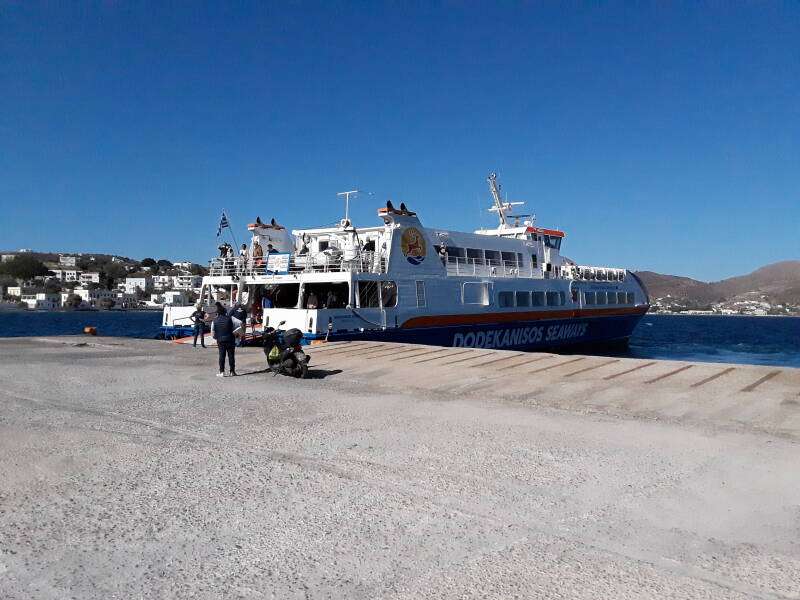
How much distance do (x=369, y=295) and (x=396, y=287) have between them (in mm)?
960

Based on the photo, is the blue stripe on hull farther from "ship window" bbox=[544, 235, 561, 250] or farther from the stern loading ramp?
the stern loading ramp

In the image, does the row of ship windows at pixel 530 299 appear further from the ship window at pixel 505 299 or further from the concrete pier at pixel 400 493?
the concrete pier at pixel 400 493

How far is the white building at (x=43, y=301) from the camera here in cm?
14100

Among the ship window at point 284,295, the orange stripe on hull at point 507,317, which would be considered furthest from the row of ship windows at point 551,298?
the ship window at point 284,295

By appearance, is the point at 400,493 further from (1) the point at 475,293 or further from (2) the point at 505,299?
(2) the point at 505,299

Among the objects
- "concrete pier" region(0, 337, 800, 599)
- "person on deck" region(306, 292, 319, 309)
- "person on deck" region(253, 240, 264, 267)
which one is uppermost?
"person on deck" region(253, 240, 264, 267)

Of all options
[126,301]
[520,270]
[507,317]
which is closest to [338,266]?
[507,317]

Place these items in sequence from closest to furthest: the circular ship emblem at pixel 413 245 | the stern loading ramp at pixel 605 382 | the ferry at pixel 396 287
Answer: the stern loading ramp at pixel 605 382
the ferry at pixel 396 287
the circular ship emblem at pixel 413 245

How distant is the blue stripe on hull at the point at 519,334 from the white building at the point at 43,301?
14244 centimetres

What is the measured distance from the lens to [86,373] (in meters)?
10.6

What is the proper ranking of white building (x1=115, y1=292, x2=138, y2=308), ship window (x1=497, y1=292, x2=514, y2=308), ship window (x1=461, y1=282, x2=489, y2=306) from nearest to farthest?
ship window (x1=461, y1=282, x2=489, y2=306) < ship window (x1=497, y1=292, x2=514, y2=308) < white building (x1=115, y1=292, x2=138, y2=308)

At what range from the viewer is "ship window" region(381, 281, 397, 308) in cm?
2061

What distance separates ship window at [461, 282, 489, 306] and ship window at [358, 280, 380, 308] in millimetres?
3855

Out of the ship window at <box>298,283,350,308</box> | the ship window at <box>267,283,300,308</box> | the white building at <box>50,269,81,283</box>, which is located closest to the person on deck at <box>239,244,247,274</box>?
the ship window at <box>267,283,300,308</box>
